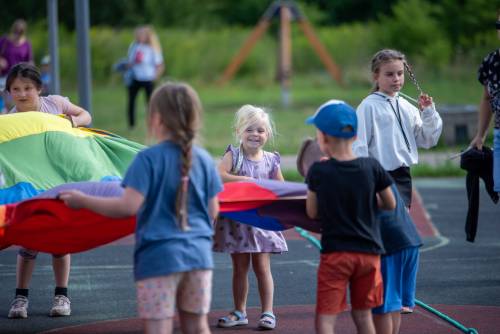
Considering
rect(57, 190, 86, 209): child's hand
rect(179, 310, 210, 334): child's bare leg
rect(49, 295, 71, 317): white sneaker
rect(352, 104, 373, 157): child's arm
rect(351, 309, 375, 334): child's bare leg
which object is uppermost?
rect(352, 104, 373, 157): child's arm

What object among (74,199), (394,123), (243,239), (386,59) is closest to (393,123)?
(394,123)

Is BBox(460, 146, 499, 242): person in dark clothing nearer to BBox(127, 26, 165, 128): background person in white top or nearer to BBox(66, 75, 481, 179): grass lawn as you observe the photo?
BBox(66, 75, 481, 179): grass lawn

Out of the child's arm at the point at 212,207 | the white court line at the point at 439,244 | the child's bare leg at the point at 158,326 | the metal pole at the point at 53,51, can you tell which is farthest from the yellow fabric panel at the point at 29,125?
the metal pole at the point at 53,51

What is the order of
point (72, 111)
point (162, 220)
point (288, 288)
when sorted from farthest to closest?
point (288, 288) < point (72, 111) < point (162, 220)

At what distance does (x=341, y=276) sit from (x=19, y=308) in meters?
2.80

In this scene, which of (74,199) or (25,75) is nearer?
(74,199)

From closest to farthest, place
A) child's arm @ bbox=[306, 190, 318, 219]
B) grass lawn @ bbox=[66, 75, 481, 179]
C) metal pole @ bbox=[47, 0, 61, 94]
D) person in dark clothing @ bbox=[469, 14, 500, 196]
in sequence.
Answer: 1. child's arm @ bbox=[306, 190, 318, 219]
2. person in dark clothing @ bbox=[469, 14, 500, 196]
3. metal pole @ bbox=[47, 0, 61, 94]
4. grass lawn @ bbox=[66, 75, 481, 179]

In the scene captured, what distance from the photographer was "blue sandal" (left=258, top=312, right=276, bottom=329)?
6.88 meters

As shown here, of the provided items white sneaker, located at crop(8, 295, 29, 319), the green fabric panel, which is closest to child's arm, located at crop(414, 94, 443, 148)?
the green fabric panel

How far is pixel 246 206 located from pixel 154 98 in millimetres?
1294

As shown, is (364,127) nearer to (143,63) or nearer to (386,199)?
(386,199)

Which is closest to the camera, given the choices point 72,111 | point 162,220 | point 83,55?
point 162,220

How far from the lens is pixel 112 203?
16.4ft

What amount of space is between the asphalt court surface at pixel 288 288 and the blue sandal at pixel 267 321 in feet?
0.24
